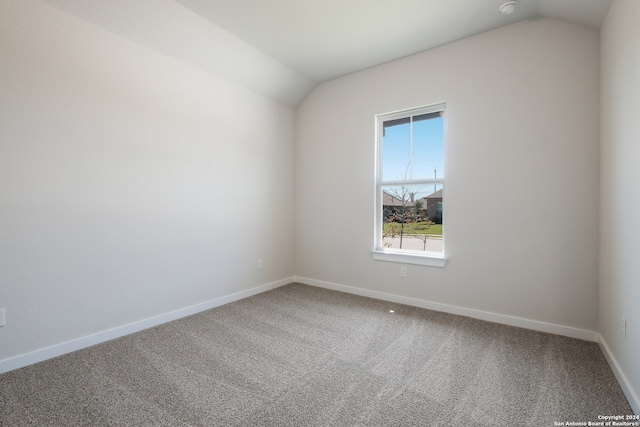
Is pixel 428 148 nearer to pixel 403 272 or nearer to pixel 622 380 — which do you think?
pixel 403 272

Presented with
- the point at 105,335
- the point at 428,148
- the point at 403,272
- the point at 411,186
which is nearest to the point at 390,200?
the point at 411,186

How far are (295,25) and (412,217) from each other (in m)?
2.39

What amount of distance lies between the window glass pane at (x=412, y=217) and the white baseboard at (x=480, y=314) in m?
0.60

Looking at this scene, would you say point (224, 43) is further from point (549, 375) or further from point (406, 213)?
point (549, 375)

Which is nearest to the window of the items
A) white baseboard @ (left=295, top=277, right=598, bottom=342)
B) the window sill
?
the window sill

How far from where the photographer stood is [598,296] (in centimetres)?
236

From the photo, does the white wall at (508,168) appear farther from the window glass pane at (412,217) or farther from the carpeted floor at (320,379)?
the carpeted floor at (320,379)

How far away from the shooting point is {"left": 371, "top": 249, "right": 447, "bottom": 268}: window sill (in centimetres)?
311

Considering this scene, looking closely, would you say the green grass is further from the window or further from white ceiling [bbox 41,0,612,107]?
white ceiling [bbox 41,0,612,107]

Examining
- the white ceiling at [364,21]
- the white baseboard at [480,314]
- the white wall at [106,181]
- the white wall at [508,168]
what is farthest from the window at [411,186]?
the white wall at [106,181]

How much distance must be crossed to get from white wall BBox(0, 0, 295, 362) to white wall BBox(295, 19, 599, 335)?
1729mm

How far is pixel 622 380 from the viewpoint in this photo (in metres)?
1.75

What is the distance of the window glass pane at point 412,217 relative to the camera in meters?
3.24

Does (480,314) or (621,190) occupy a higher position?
(621,190)
